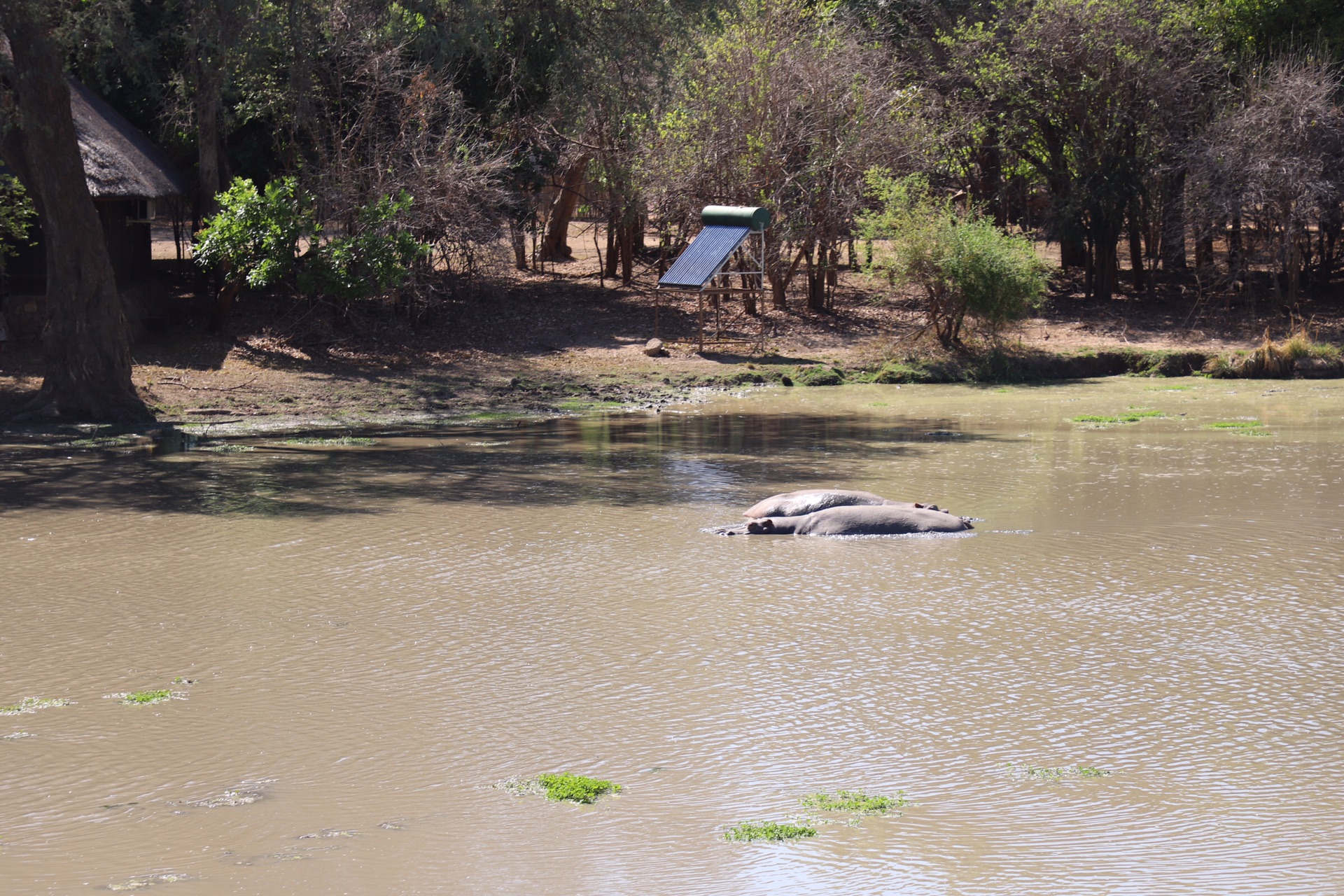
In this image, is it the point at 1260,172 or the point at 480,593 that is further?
the point at 1260,172

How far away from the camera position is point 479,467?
12.9 metres

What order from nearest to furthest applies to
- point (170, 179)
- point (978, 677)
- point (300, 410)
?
point (978, 677)
point (300, 410)
point (170, 179)

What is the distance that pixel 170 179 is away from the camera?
20.3 meters

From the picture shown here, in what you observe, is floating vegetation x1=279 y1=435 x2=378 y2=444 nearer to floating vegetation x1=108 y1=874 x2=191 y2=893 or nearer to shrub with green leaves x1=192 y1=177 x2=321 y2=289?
shrub with green leaves x1=192 y1=177 x2=321 y2=289

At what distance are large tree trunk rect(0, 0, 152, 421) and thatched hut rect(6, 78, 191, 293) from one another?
2581mm

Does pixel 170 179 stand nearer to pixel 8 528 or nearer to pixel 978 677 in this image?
pixel 8 528

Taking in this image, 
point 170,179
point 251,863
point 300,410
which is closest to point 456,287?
point 170,179

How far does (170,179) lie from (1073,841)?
1867cm

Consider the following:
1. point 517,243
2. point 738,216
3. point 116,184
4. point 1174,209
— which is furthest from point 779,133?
point 116,184

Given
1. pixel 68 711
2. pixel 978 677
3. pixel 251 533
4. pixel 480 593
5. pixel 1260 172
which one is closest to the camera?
pixel 68 711

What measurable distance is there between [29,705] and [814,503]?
5504mm

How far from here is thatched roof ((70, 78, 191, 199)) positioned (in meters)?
18.3

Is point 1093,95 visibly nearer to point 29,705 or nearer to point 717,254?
point 717,254

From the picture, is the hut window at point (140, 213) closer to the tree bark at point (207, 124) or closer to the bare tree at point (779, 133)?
the tree bark at point (207, 124)
